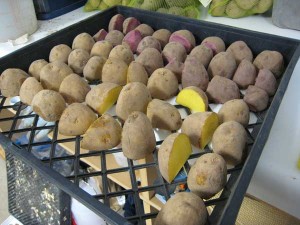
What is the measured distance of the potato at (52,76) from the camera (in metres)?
0.61

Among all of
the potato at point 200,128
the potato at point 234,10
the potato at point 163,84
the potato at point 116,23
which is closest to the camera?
the potato at point 200,128

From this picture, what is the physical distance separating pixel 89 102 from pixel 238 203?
0.33 m

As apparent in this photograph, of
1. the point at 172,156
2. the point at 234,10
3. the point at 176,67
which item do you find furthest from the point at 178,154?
the point at 234,10

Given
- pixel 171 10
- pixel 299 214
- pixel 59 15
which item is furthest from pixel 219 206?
pixel 59 15

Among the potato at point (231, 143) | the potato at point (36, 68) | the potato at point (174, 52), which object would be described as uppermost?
the potato at point (174, 52)

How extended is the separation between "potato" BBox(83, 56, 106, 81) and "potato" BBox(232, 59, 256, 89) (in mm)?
280

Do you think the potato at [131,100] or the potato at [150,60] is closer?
the potato at [131,100]

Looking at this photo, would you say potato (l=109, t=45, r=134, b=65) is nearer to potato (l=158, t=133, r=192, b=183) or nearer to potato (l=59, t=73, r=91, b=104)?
potato (l=59, t=73, r=91, b=104)

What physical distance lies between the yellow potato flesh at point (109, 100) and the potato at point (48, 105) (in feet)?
0.24

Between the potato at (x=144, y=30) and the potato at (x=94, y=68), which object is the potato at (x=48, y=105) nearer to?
the potato at (x=94, y=68)

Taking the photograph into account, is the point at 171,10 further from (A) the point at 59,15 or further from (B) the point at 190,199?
(B) the point at 190,199

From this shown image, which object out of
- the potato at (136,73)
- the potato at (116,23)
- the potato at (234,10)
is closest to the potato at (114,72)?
the potato at (136,73)

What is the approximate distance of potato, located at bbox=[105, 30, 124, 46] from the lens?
2.42 feet

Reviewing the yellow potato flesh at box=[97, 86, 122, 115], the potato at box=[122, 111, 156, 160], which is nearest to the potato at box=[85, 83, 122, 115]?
the yellow potato flesh at box=[97, 86, 122, 115]
